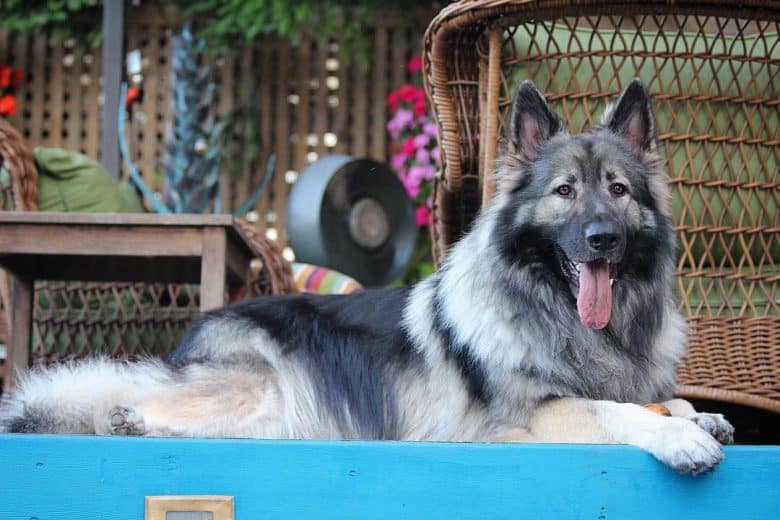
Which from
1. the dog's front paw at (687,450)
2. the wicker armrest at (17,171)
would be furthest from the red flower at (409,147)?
the dog's front paw at (687,450)

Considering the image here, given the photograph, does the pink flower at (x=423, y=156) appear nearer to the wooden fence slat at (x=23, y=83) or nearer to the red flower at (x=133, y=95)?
the red flower at (x=133, y=95)

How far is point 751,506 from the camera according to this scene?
2.00 metres

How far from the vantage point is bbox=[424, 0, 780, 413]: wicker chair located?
9.42 feet

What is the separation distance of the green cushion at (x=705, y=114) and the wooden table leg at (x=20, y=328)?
214cm

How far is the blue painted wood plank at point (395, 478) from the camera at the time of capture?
6.53 ft

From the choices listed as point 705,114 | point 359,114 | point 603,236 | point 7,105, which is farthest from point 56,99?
point 603,236

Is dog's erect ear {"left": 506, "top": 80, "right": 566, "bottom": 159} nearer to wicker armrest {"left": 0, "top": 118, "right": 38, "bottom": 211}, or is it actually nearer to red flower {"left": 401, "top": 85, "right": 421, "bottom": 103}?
wicker armrest {"left": 0, "top": 118, "right": 38, "bottom": 211}

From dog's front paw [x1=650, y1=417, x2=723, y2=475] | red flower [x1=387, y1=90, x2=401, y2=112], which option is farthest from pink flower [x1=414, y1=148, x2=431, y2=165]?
dog's front paw [x1=650, y1=417, x2=723, y2=475]

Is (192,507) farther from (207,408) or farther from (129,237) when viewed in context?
(129,237)

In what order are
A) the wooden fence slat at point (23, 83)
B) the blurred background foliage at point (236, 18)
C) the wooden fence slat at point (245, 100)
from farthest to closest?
the wooden fence slat at point (245, 100) → the wooden fence slat at point (23, 83) → the blurred background foliage at point (236, 18)


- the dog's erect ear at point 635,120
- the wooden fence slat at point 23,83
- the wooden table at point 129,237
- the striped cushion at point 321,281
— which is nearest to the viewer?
the dog's erect ear at point 635,120

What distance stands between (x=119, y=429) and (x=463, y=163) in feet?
4.93

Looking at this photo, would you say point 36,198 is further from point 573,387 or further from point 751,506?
point 751,506

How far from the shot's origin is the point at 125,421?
241 cm
